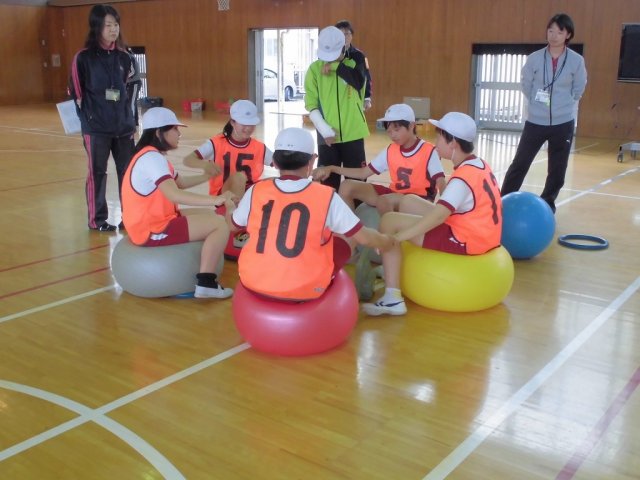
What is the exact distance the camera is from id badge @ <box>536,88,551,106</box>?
6137 mm

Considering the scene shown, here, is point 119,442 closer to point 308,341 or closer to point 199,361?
point 199,361

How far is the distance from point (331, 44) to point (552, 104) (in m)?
2.17

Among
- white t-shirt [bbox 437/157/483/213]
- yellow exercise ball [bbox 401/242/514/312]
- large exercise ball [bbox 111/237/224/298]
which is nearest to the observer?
white t-shirt [bbox 437/157/483/213]

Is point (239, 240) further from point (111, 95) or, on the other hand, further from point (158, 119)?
point (111, 95)

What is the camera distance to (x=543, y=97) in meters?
6.16

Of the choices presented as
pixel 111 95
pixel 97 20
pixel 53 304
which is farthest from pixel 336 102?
pixel 53 304

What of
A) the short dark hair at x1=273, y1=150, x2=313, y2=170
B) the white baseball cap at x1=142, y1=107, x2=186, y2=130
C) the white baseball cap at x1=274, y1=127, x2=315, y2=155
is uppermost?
the white baseball cap at x1=142, y1=107, x2=186, y2=130

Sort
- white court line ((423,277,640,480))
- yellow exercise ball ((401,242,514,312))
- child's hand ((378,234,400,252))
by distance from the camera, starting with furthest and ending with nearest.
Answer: yellow exercise ball ((401,242,514,312))
child's hand ((378,234,400,252))
white court line ((423,277,640,480))

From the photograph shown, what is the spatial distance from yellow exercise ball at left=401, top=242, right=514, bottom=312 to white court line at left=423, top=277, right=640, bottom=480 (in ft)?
1.76

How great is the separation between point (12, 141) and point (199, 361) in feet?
32.4

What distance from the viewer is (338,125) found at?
5539 mm

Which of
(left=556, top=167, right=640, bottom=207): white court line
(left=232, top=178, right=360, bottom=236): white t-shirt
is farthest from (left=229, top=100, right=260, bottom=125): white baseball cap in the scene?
(left=556, top=167, right=640, bottom=207): white court line

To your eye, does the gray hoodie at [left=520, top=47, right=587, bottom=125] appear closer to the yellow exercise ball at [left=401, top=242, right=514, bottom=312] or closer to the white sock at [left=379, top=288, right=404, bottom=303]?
the yellow exercise ball at [left=401, top=242, right=514, bottom=312]

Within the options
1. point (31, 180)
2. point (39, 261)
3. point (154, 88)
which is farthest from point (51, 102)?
point (39, 261)
